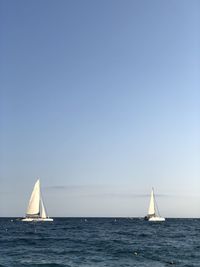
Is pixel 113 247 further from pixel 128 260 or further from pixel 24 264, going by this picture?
pixel 24 264

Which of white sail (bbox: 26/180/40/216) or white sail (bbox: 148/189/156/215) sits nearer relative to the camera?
white sail (bbox: 26/180/40/216)

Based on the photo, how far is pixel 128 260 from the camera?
164ft

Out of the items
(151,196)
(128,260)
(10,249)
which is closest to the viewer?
(128,260)

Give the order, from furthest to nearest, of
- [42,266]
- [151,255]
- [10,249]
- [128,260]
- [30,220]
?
1. [30,220]
2. [10,249]
3. [151,255]
4. [128,260]
5. [42,266]

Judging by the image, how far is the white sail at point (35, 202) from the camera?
16475 centimetres

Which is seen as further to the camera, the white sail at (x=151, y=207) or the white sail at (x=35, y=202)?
the white sail at (x=151, y=207)

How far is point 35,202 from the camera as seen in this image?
165 metres

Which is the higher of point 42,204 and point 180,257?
point 42,204

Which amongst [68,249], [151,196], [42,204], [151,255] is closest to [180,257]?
[151,255]

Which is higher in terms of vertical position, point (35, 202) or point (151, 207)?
point (35, 202)

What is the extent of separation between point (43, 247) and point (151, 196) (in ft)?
422

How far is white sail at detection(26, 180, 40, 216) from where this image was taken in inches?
6486

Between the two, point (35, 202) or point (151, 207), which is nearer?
point (35, 202)

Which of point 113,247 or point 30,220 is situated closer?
point 113,247
